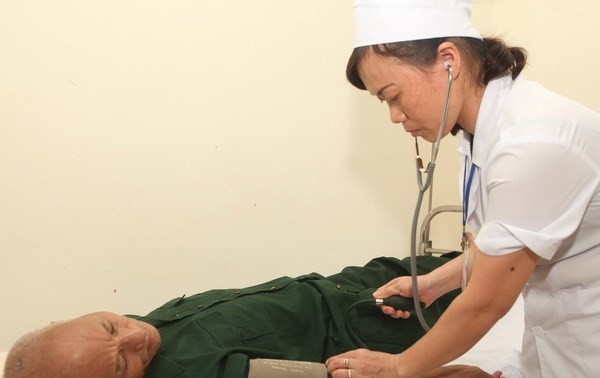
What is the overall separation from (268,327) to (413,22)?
0.92 meters

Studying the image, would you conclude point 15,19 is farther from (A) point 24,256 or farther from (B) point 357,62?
(B) point 357,62

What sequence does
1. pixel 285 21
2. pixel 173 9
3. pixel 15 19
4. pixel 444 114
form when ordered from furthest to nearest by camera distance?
pixel 285 21 < pixel 173 9 < pixel 15 19 < pixel 444 114

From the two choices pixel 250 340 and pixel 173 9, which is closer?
pixel 250 340

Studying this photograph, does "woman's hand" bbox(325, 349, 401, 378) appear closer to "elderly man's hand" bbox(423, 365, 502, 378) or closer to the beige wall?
"elderly man's hand" bbox(423, 365, 502, 378)

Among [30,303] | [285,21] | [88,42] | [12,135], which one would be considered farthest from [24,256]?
[285,21]

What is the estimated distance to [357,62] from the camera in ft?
4.55

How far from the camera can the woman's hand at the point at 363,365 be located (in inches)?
58.1

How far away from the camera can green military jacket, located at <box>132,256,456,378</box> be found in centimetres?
171

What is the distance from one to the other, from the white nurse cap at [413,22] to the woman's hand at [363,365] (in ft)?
2.22

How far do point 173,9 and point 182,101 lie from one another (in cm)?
31

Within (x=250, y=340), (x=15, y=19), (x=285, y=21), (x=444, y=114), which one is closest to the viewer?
(x=444, y=114)

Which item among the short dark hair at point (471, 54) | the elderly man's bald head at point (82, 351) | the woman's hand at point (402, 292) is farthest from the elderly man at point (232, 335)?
the short dark hair at point (471, 54)

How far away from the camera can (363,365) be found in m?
1.52

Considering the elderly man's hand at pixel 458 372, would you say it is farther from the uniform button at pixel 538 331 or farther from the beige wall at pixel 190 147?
the beige wall at pixel 190 147
